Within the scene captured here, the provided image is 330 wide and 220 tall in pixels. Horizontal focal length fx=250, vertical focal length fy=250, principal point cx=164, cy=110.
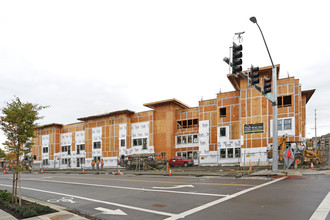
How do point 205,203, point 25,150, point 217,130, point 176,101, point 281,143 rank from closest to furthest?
1. point 205,203
2. point 25,150
3. point 281,143
4. point 217,130
5. point 176,101

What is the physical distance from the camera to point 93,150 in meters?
50.5

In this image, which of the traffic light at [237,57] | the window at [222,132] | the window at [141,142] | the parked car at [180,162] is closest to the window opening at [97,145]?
the window at [141,142]

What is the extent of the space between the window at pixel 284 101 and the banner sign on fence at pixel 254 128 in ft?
12.0

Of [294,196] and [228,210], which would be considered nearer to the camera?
[228,210]

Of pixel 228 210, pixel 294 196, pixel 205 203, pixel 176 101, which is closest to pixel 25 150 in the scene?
pixel 205 203

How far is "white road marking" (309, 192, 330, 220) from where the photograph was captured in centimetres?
660

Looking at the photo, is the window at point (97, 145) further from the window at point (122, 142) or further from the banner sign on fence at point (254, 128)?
the banner sign on fence at point (254, 128)

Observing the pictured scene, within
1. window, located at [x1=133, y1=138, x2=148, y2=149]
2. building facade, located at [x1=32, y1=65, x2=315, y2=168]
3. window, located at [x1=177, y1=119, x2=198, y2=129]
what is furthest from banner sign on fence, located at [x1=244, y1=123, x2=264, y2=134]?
window, located at [x1=133, y1=138, x2=148, y2=149]

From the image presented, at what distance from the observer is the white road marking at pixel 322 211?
6598 mm

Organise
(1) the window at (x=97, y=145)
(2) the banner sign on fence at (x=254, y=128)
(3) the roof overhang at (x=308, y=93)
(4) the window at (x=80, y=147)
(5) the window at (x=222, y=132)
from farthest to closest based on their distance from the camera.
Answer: (4) the window at (x=80, y=147) → (1) the window at (x=97, y=145) → (5) the window at (x=222, y=132) → (3) the roof overhang at (x=308, y=93) → (2) the banner sign on fence at (x=254, y=128)

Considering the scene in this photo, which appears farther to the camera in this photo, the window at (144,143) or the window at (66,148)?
the window at (66,148)

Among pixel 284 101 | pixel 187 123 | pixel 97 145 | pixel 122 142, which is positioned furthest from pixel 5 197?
pixel 97 145

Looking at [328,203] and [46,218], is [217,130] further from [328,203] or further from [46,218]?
[46,218]

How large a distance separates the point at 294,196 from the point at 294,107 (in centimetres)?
2432
